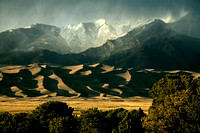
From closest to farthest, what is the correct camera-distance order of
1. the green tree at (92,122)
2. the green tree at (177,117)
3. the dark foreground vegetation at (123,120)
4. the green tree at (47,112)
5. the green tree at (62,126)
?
the green tree at (177,117) → the dark foreground vegetation at (123,120) → the green tree at (62,126) → the green tree at (92,122) → the green tree at (47,112)

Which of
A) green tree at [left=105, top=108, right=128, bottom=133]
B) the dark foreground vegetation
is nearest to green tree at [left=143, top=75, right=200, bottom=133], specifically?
the dark foreground vegetation

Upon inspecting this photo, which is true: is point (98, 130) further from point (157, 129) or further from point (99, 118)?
point (157, 129)

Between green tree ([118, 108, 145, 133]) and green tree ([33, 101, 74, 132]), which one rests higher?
green tree ([33, 101, 74, 132])

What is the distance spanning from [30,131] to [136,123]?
68.8ft

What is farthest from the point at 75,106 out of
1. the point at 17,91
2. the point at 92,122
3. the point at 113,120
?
the point at 17,91

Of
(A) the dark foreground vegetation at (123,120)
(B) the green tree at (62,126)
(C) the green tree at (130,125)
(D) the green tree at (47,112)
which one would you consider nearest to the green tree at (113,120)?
(A) the dark foreground vegetation at (123,120)

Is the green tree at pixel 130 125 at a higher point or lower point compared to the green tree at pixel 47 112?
lower

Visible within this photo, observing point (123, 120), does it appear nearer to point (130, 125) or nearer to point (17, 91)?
point (130, 125)

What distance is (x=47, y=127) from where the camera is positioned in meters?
40.4

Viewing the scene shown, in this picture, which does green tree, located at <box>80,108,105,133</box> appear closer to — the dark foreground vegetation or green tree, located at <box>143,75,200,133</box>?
the dark foreground vegetation

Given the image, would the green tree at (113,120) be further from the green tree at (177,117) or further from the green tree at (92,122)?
the green tree at (177,117)

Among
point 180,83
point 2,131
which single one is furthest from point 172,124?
point 180,83

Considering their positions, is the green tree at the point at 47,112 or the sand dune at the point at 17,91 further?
the sand dune at the point at 17,91

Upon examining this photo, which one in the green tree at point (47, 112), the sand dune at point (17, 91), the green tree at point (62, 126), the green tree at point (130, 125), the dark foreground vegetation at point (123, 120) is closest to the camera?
the dark foreground vegetation at point (123, 120)
